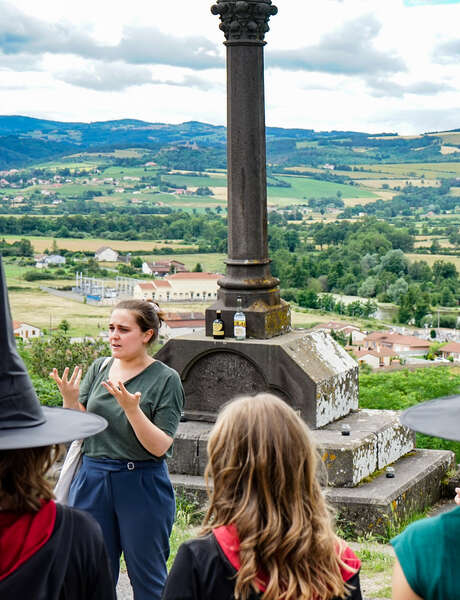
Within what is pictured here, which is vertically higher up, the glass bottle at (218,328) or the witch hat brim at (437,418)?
the witch hat brim at (437,418)

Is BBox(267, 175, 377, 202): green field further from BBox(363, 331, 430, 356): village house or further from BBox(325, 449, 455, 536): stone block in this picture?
BBox(325, 449, 455, 536): stone block

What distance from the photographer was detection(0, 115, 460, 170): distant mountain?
272 feet

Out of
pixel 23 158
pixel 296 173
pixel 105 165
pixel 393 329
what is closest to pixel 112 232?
pixel 393 329

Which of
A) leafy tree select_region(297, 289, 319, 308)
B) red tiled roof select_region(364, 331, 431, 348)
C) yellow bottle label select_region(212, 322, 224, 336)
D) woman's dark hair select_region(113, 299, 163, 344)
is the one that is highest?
woman's dark hair select_region(113, 299, 163, 344)

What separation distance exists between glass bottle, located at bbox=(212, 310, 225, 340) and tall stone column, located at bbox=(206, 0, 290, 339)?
38mm

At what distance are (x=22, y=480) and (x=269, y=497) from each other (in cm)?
55

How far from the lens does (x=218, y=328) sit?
22.9ft

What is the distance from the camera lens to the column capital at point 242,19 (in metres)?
6.85

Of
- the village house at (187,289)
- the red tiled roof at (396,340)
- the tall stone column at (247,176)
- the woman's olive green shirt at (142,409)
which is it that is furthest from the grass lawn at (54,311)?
the woman's olive green shirt at (142,409)

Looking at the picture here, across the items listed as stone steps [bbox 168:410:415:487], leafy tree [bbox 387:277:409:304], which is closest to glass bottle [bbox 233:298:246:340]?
stone steps [bbox 168:410:415:487]

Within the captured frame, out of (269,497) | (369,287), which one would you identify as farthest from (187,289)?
(269,497)

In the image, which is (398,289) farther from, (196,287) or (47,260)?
(47,260)

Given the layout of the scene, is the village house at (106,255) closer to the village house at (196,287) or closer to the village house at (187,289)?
the village house at (187,289)

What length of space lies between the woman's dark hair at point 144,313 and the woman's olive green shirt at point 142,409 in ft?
0.58
